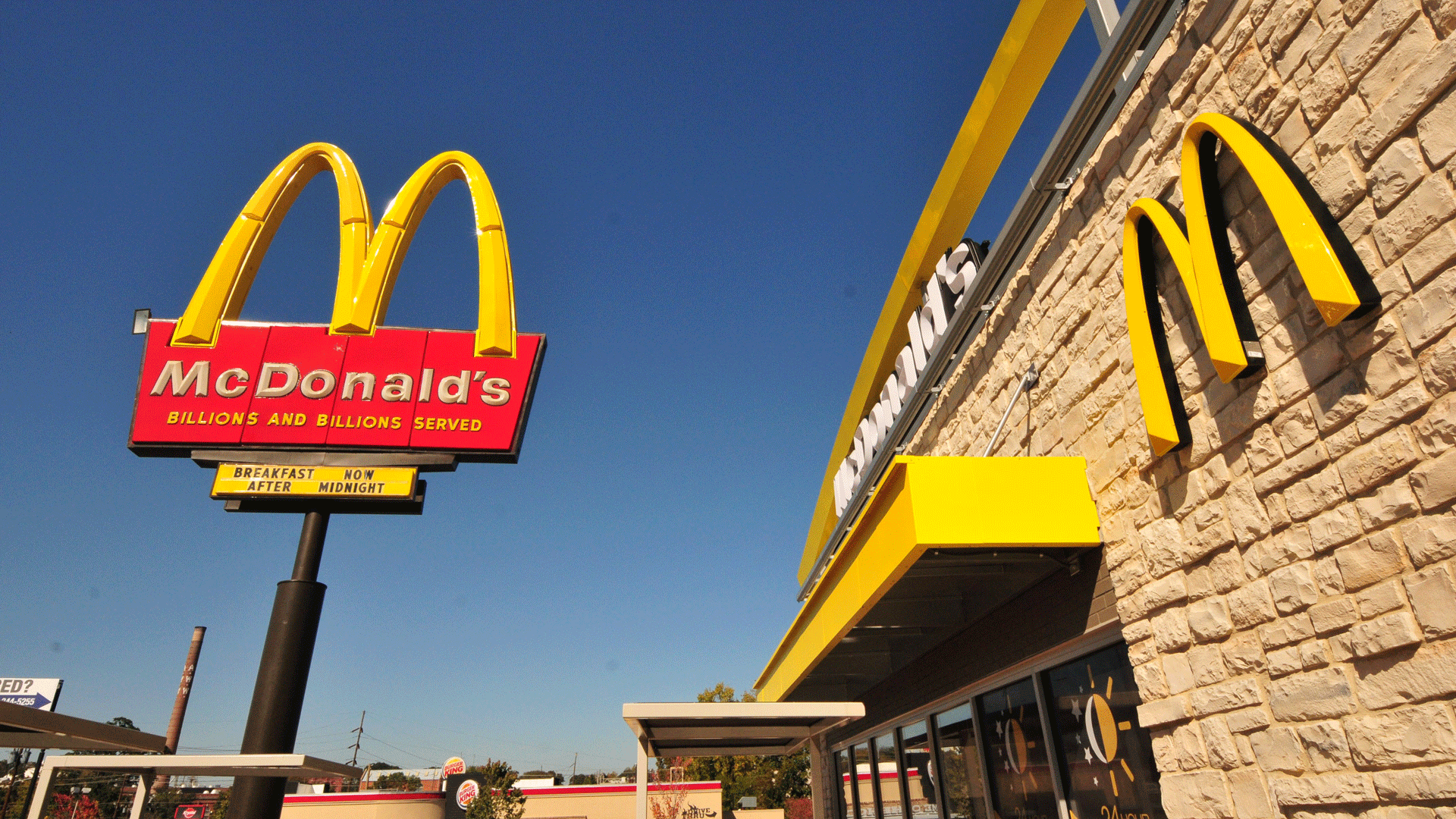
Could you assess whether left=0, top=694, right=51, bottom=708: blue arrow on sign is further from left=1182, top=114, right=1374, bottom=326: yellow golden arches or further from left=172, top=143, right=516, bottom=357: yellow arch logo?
left=1182, top=114, right=1374, bottom=326: yellow golden arches

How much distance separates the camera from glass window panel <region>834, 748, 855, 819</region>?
11.3 metres

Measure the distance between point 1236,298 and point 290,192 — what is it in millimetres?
11674

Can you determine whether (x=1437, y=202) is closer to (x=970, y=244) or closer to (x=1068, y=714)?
(x=1068, y=714)

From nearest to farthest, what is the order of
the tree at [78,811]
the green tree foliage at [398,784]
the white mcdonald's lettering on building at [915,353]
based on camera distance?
1. the white mcdonald's lettering on building at [915,353]
2. the tree at [78,811]
3. the green tree foliage at [398,784]

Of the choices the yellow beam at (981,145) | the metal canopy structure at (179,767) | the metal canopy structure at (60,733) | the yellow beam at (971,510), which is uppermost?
the yellow beam at (981,145)

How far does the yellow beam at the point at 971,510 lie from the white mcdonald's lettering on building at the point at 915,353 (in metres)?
2.30

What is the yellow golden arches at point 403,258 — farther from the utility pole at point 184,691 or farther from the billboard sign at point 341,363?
the utility pole at point 184,691

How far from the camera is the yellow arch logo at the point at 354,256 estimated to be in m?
10.6

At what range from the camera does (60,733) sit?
8.54 meters

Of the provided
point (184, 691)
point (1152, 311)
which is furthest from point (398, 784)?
point (1152, 311)

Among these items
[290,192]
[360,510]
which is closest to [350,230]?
[290,192]

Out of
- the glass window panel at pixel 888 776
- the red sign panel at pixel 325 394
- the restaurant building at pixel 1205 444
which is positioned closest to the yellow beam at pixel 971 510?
the restaurant building at pixel 1205 444

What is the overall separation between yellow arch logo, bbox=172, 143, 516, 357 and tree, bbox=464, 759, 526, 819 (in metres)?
29.5

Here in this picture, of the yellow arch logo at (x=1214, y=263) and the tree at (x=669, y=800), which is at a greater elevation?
the yellow arch logo at (x=1214, y=263)
